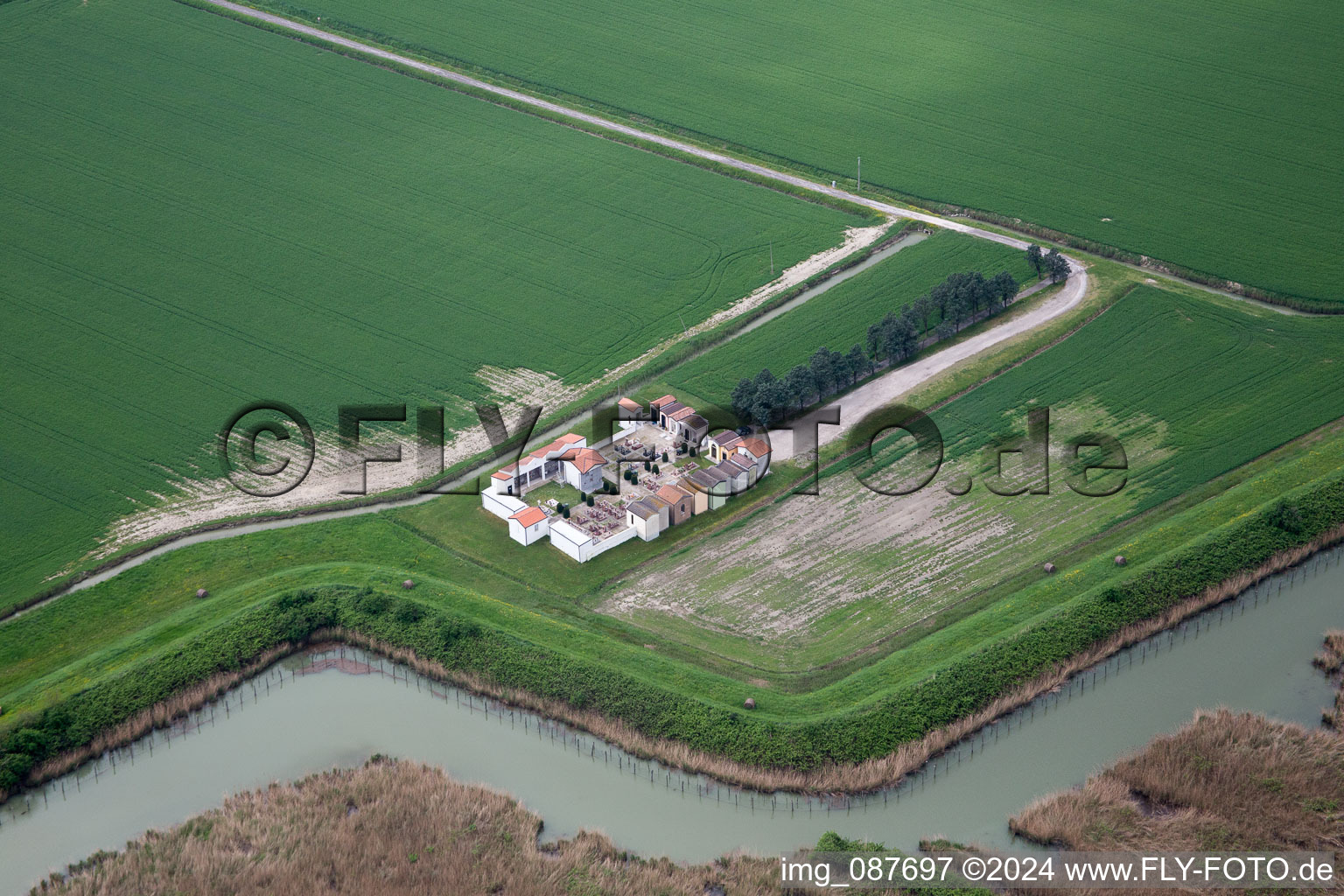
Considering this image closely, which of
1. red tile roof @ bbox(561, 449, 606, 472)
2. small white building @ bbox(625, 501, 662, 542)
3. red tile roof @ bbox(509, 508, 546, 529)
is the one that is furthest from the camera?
red tile roof @ bbox(561, 449, 606, 472)

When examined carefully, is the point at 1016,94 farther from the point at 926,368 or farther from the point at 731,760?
the point at 731,760

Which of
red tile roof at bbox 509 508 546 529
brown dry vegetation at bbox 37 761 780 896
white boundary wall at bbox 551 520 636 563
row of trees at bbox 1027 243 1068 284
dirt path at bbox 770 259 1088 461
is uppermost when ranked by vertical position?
row of trees at bbox 1027 243 1068 284

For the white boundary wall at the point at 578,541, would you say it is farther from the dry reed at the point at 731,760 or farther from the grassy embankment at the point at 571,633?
the dry reed at the point at 731,760

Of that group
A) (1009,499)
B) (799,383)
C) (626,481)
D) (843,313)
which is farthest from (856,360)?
Result: (626,481)

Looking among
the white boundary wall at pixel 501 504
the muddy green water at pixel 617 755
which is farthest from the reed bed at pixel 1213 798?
the white boundary wall at pixel 501 504

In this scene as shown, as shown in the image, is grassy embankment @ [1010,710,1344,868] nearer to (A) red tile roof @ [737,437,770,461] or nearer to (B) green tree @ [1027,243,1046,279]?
(A) red tile roof @ [737,437,770,461]

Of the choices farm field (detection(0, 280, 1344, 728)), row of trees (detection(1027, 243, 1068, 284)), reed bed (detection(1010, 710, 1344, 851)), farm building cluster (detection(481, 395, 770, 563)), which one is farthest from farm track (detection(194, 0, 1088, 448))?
reed bed (detection(1010, 710, 1344, 851))

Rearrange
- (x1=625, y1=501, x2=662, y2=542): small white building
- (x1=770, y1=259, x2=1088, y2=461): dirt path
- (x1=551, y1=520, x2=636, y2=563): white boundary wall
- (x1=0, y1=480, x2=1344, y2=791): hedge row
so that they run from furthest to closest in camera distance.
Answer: (x1=770, y1=259, x2=1088, y2=461): dirt path, (x1=625, y1=501, x2=662, y2=542): small white building, (x1=551, y1=520, x2=636, y2=563): white boundary wall, (x1=0, y1=480, x2=1344, y2=791): hedge row
